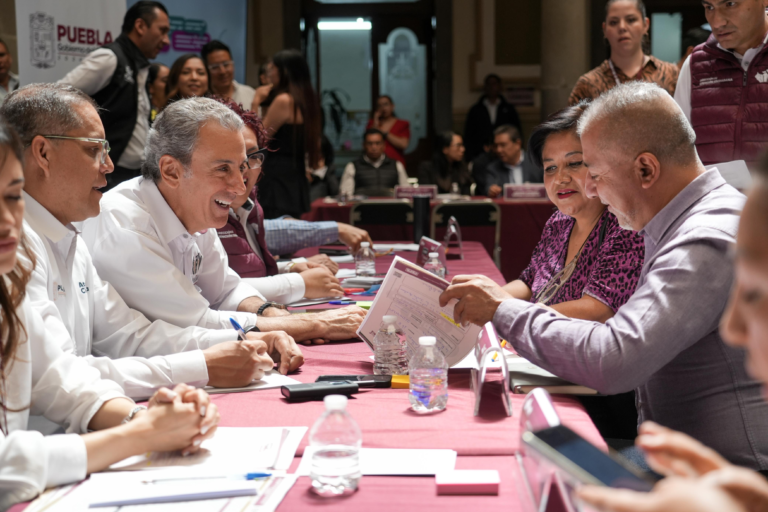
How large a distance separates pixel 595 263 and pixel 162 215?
1231mm

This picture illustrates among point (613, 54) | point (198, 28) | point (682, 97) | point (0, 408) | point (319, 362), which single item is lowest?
point (319, 362)

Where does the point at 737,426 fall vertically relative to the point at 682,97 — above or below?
below

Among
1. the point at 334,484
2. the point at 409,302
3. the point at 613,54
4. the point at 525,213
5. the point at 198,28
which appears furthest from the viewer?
the point at 198,28

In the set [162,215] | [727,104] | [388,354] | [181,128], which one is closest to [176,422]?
[388,354]

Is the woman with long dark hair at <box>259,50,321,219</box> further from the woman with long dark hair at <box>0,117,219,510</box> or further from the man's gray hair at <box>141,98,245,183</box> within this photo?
the woman with long dark hair at <box>0,117,219,510</box>

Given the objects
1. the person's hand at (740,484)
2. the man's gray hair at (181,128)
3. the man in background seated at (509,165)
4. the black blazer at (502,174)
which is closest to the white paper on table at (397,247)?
the man's gray hair at (181,128)

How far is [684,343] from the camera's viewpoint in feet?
4.42

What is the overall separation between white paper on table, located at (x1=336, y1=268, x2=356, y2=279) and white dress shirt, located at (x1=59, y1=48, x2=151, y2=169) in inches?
57.2

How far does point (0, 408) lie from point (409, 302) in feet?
2.83

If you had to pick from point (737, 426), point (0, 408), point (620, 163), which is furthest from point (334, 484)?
point (620, 163)

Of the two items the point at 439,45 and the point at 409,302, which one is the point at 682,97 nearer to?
the point at 409,302

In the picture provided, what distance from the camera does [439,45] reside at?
982cm

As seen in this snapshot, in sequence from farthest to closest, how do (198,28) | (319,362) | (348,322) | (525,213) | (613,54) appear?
1. (198,28)
2. (525,213)
3. (613,54)
4. (348,322)
5. (319,362)

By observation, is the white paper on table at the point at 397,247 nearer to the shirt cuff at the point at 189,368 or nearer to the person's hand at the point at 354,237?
the person's hand at the point at 354,237
